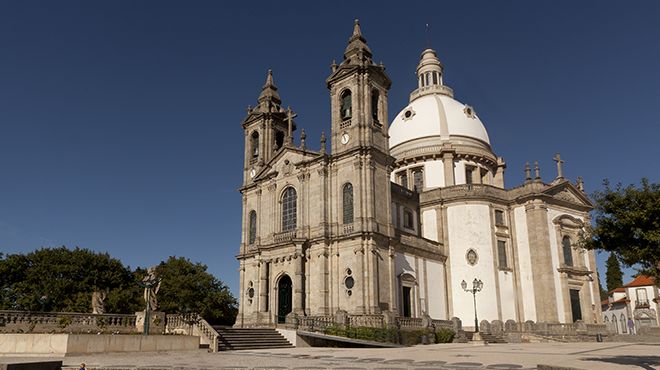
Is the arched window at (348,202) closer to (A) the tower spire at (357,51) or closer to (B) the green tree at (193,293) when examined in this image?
(A) the tower spire at (357,51)

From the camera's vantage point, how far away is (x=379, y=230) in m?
34.7

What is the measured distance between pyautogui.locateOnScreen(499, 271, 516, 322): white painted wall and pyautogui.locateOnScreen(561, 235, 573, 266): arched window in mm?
4779

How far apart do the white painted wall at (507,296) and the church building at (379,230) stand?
0.30ft

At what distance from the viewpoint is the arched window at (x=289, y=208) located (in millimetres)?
38688

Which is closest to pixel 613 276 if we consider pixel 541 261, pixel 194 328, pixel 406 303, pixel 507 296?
pixel 541 261

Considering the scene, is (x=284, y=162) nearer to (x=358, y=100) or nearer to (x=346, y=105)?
(x=346, y=105)

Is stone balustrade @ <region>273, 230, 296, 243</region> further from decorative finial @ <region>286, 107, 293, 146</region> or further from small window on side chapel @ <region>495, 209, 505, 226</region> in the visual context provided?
small window on side chapel @ <region>495, 209, 505, 226</region>

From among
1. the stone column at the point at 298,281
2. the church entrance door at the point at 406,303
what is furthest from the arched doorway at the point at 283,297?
the church entrance door at the point at 406,303

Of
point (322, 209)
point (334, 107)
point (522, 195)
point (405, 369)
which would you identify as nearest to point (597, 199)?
point (405, 369)

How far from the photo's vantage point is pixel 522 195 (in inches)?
1662

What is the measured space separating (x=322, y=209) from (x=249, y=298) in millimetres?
9422

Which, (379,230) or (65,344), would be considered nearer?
(65,344)

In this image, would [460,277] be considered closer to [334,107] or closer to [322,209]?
[322,209]

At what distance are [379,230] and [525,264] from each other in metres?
13.8
